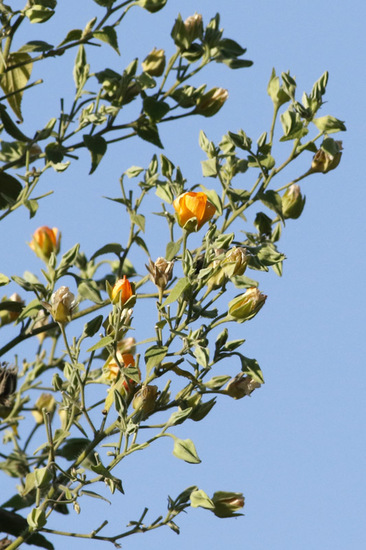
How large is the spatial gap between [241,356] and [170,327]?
6.1 inches

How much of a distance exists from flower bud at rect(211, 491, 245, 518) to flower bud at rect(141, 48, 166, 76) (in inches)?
44.0

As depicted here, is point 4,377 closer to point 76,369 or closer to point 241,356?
point 76,369

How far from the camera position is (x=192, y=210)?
67.7 inches

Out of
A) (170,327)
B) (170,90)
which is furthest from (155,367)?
(170,90)

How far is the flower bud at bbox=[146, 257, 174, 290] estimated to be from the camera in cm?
170

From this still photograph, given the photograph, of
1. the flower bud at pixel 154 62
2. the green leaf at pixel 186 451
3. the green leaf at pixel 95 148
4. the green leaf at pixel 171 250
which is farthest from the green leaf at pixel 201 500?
the flower bud at pixel 154 62

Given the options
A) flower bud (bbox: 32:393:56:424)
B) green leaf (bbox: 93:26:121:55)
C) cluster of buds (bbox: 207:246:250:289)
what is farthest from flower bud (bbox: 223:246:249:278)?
flower bud (bbox: 32:393:56:424)

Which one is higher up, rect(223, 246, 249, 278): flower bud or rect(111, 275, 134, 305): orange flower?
rect(223, 246, 249, 278): flower bud

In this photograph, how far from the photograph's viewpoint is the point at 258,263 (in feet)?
5.91

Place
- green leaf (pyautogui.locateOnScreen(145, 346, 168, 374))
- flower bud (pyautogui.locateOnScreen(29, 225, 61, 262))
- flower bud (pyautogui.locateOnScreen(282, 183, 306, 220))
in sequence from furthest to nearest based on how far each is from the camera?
flower bud (pyautogui.locateOnScreen(29, 225, 61, 262)) → flower bud (pyautogui.locateOnScreen(282, 183, 306, 220)) → green leaf (pyautogui.locateOnScreen(145, 346, 168, 374))

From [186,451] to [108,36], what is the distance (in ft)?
3.39

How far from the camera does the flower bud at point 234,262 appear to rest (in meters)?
1.62

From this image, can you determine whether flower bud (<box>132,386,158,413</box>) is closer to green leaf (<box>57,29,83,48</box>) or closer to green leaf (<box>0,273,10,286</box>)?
green leaf (<box>0,273,10,286</box>)

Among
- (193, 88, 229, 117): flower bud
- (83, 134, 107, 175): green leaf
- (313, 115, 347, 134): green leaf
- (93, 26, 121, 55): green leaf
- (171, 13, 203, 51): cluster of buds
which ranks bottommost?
(83, 134, 107, 175): green leaf
